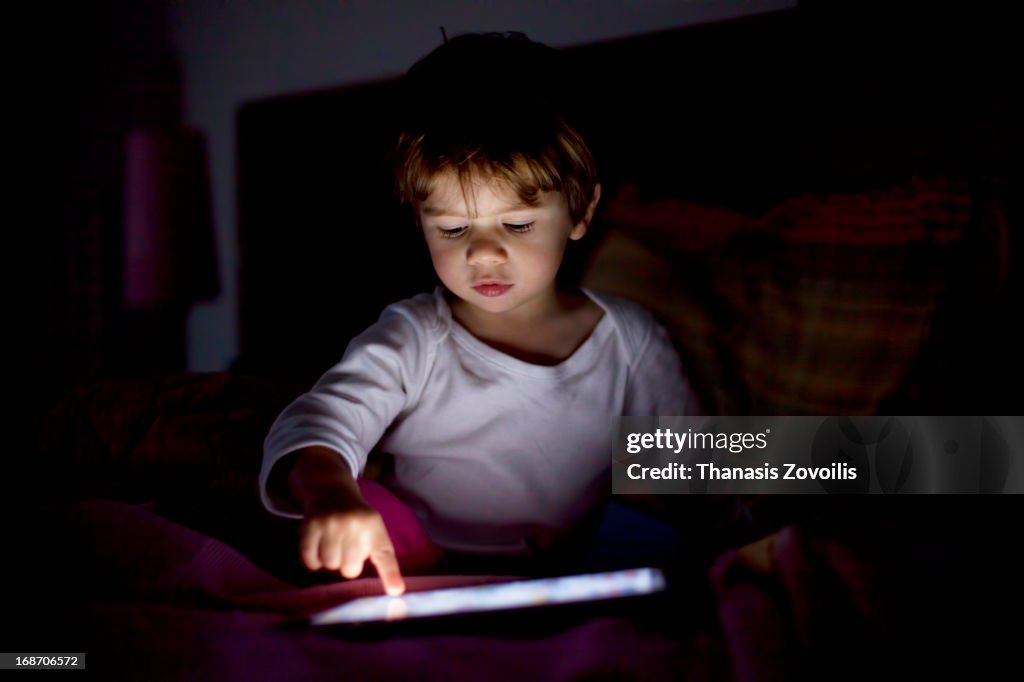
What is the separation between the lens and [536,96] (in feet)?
2.61

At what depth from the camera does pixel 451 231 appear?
78cm

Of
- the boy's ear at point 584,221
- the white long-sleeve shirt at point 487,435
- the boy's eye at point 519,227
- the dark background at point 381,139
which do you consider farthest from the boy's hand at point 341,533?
the dark background at point 381,139

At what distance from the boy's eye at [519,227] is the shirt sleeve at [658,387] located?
0.24 m

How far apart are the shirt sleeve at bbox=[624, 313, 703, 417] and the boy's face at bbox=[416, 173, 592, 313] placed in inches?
7.6

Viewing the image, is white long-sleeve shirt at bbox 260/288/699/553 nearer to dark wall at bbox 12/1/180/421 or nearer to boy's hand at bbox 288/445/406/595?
boy's hand at bbox 288/445/406/595

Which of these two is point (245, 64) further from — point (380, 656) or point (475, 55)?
point (380, 656)

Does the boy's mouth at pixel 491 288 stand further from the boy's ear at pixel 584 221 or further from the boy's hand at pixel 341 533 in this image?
the boy's hand at pixel 341 533

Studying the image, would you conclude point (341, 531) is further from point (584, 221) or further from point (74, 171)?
point (74, 171)

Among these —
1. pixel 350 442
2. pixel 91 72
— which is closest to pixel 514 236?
pixel 350 442

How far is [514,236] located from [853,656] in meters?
0.49

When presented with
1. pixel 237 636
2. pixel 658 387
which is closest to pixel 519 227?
pixel 658 387

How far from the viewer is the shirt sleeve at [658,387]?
0.91m

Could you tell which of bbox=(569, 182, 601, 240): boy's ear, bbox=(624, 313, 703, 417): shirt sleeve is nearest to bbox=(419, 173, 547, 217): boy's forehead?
bbox=(569, 182, 601, 240): boy's ear

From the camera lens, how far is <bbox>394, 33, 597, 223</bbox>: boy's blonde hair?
75 centimetres
